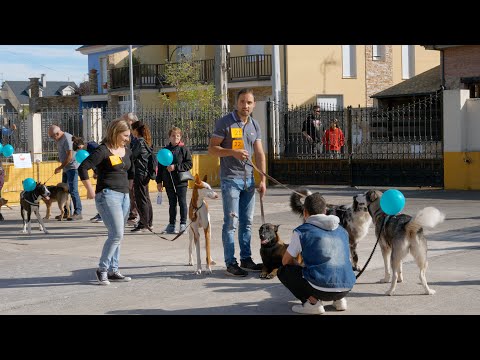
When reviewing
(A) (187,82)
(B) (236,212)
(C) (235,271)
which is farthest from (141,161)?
(A) (187,82)

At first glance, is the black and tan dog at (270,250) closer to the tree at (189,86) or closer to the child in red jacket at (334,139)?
the child in red jacket at (334,139)

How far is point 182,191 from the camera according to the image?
1387cm

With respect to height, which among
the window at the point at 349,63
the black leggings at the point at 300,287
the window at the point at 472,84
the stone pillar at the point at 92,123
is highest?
the window at the point at 349,63

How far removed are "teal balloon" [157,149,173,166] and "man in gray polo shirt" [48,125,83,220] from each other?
3.70 meters

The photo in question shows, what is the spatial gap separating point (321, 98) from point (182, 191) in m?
22.5

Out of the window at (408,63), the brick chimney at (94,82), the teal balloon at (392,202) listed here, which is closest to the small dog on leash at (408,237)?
the teal balloon at (392,202)

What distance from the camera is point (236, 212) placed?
32.3 feet

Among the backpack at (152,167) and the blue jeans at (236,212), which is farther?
the backpack at (152,167)

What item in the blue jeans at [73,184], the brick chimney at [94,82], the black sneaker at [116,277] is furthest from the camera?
the brick chimney at [94,82]

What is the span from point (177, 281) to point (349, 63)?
91.0 feet

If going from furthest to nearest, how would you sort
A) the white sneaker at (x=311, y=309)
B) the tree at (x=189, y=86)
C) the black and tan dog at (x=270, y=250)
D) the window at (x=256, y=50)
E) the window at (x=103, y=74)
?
1. the window at (x=103, y=74)
2. the window at (x=256, y=50)
3. the tree at (x=189, y=86)
4. the black and tan dog at (x=270, y=250)
5. the white sneaker at (x=311, y=309)

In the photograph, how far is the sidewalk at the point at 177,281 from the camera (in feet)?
26.8

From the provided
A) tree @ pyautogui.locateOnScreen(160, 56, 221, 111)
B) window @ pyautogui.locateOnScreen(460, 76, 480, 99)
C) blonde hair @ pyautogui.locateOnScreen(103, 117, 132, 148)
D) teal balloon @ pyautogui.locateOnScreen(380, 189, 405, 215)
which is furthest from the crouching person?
tree @ pyautogui.locateOnScreen(160, 56, 221, 111)

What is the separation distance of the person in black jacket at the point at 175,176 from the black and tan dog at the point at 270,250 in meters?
4.14
